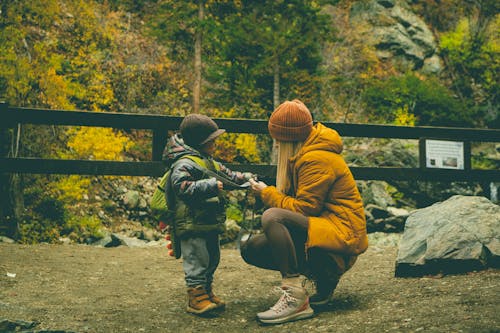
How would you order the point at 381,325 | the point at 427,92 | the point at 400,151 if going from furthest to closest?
the point at 427,92
the point at 400,151
the point at 381,325

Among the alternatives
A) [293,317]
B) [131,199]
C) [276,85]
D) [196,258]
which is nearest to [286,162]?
[196,258]

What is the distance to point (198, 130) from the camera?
385 cm

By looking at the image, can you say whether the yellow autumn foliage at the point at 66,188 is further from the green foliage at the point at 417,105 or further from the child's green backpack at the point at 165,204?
the green foliage at the point at 417,105

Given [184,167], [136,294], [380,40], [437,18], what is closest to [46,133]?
[136,294]

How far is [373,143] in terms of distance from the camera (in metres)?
17.2

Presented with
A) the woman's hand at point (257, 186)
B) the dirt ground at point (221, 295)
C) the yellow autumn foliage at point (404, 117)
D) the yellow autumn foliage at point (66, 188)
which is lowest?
the dirt ground at point (221, 295)

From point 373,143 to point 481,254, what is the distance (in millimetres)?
13003

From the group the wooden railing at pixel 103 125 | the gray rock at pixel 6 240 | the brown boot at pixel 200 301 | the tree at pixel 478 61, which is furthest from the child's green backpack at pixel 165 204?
the tree at pixel 478 61

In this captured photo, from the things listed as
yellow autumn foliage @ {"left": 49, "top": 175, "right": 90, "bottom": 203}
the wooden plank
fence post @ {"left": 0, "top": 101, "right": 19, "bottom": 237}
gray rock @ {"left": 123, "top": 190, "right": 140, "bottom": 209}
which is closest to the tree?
gray rock @ {"left": 123, "top": 190, "right": 140, "bottom": 209}

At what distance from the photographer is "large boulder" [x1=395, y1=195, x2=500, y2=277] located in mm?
4434

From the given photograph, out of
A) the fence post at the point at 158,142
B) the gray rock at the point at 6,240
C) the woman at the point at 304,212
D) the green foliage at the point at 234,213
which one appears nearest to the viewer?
the woman at the point at 304,212

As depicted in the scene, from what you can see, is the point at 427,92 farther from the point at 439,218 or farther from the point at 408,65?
the point at 439,218

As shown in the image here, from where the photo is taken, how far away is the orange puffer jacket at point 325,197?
3.47 m

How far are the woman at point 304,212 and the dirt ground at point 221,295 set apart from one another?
25 centimetres
